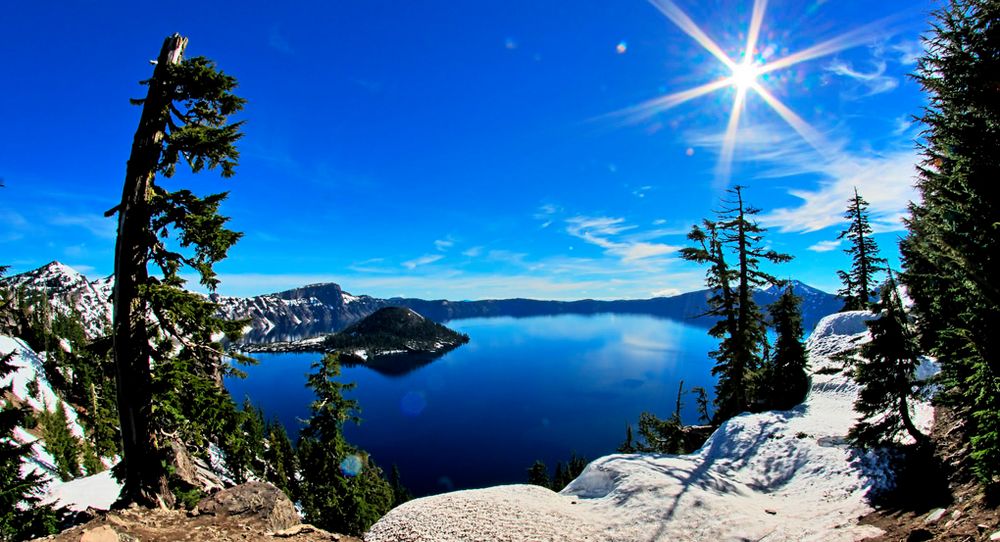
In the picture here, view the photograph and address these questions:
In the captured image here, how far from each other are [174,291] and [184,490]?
532cm

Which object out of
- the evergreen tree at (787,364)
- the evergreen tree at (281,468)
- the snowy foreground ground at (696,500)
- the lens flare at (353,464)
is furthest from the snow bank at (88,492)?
the evergreen tree at (787,364)

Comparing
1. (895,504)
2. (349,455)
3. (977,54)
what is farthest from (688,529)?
(349,455)

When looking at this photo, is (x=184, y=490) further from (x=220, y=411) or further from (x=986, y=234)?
(x=986, y=234)

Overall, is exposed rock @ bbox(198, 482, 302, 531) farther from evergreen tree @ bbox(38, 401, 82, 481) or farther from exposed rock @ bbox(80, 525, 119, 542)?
evergreen tree @ bbox(38, 401, 82, 481)

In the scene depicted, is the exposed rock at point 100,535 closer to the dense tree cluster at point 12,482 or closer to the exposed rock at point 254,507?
the exposed rock at point 254,507

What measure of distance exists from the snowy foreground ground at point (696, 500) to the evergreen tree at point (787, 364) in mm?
7001

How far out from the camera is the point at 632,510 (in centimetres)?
1424

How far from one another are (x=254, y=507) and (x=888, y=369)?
21.3 m

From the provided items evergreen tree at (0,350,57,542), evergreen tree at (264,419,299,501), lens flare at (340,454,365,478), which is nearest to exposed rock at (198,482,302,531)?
evergreen tree at (0,350,57,542)

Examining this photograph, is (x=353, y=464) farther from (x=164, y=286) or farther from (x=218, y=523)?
(x=164, y=286)

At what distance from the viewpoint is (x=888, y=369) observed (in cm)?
1470

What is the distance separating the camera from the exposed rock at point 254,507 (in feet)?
33.0

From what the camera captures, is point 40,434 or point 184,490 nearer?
point 184,490

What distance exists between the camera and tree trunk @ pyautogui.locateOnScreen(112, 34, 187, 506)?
8.73 metres
